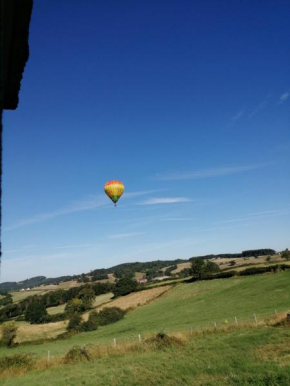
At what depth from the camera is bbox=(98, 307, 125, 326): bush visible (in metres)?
58.0

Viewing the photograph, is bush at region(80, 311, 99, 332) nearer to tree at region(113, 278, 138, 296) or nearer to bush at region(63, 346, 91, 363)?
tree at region(113, 278, 138, 296)

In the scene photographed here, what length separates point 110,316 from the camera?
58.9 meters

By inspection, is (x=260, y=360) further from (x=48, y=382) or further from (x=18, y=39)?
(x=18, y=39)

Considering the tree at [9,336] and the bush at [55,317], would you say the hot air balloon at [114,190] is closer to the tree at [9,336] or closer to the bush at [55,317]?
the tree at [9,336]

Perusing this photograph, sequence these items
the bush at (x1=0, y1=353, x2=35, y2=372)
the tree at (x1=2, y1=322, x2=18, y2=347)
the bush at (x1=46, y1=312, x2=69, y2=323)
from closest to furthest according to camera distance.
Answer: the bush at (x1=0, y1=353, x2=35, y2=372), the tree at (x1=2, y1=322, x2=18, y2=347), the bush at (x1=46, y1=312, x2=69, y2=323)

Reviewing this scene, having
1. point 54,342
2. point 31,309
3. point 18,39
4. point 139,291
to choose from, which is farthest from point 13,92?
point 31,309

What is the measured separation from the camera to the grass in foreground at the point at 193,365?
47.8 ft

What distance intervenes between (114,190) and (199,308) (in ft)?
86.5

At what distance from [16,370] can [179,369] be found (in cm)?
1349

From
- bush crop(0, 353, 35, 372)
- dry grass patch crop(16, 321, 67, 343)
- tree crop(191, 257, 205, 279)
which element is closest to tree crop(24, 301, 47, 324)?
→ dry grass patch crop(16, 321, 67, 343)

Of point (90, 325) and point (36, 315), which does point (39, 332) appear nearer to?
point (90, 325)

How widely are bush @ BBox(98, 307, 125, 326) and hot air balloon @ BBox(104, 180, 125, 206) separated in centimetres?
Answer: 3195

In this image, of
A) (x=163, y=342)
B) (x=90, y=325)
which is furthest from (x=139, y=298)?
(x=163, y=342)

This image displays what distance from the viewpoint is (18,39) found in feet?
7.11
